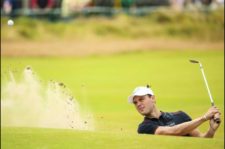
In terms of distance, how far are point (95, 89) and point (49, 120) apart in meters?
5.93

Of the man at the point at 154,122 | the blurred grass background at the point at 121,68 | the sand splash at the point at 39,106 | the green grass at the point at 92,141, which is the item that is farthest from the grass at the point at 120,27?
the man at the point at 154,122

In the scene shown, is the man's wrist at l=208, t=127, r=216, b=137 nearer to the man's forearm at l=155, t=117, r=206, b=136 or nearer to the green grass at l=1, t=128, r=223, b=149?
the green grass at l=1, t=128, r=223, b=149

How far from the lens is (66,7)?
78.2ft

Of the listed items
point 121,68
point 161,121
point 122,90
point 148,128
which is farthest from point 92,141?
point 121,68

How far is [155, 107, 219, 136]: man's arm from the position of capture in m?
7.72

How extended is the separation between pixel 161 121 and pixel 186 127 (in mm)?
389

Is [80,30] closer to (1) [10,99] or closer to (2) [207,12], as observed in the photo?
(2) [207,12]

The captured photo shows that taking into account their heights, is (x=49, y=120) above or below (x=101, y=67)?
above

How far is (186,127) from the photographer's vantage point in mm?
7863

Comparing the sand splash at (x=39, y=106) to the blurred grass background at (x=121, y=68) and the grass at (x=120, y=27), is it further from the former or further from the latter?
the grass at (x=120, y=27)

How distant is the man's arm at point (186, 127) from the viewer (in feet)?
25.3

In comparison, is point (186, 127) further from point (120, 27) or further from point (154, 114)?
point (120, 27)

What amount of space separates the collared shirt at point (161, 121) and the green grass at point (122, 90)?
124 millimetres

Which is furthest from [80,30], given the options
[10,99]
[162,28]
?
[10,99]
